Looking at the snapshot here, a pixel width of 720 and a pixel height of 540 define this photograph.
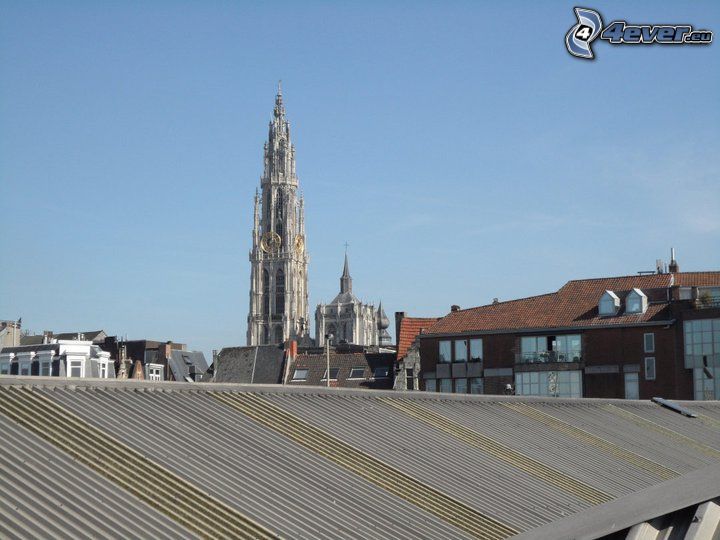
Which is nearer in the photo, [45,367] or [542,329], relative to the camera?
[542,329]

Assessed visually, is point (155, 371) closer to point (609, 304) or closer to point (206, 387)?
point (609, 304)

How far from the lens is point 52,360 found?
77.6 m

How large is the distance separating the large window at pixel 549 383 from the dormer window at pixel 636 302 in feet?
18.5

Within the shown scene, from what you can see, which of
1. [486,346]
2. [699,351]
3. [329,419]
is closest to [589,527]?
[329,419]

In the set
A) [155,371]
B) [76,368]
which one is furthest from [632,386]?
[155,371]

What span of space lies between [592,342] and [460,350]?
32.9 ft

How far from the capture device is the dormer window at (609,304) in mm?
75875

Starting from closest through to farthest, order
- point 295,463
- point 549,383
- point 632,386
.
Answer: point 295,463, point 632,386, point 549,383

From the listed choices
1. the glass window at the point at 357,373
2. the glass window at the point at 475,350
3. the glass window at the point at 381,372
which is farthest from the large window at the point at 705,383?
the glass window at the point at 357,373

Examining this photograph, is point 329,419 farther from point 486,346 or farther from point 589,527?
point 486,346

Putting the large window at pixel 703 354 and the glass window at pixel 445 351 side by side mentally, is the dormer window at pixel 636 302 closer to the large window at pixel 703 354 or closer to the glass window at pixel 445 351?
the large window at pixel 703 354

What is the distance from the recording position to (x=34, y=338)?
11881cm

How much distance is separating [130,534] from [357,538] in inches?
154

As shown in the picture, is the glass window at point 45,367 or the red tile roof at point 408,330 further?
the red tile roof at point 408,330
